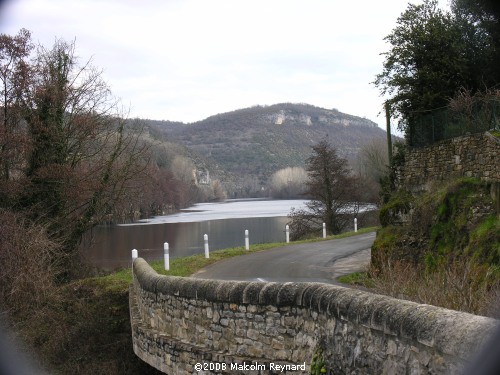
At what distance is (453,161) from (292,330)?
322 inches

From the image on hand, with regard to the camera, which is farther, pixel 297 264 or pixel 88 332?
pixel 297 264

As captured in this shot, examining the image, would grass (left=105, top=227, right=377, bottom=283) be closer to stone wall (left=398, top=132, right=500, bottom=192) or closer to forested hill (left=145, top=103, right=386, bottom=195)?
stone wall (left=398, top=132, right=500, bottom=192)

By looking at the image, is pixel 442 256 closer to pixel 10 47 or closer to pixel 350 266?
pixel 350 266

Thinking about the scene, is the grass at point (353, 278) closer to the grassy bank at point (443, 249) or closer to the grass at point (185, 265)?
the grassy bank at point (443, 249)

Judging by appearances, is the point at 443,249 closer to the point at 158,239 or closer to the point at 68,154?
the point at 68,154

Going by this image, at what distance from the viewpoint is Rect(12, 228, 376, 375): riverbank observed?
1284cm

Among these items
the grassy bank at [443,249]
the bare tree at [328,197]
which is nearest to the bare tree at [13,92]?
the grassy bank at [443,249]

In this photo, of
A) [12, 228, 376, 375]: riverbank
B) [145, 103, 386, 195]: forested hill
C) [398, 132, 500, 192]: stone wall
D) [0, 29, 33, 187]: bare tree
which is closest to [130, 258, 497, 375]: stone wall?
[12, 228, 376, 375]: riverbank

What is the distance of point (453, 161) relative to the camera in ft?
43.7

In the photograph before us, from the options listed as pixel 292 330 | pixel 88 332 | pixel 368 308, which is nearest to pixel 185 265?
pixel 88 332

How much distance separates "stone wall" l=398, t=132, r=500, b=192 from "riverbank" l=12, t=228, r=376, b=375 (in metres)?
6.47

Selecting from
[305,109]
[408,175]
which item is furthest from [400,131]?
[305,109]

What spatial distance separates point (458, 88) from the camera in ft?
51.0

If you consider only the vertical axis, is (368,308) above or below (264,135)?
below
